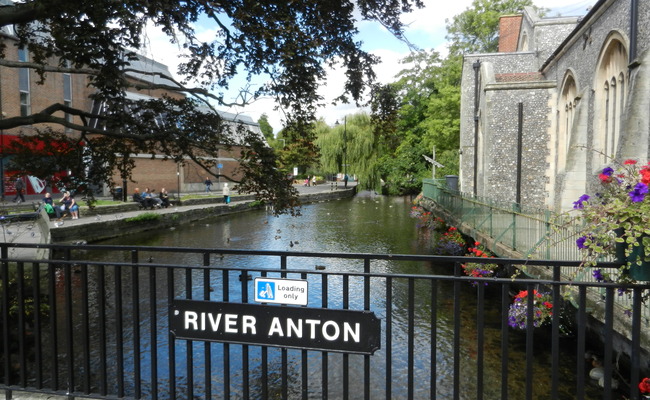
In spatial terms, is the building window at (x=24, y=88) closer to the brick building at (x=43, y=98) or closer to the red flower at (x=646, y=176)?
the brick building at (x=43, y=98)

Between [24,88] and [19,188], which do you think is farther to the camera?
[24,88]

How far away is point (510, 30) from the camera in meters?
36.5

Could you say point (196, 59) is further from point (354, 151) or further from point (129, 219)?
point (354, 151)

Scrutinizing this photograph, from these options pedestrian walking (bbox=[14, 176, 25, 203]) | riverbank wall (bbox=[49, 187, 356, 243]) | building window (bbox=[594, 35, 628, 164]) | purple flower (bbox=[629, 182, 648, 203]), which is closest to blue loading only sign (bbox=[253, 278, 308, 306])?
purple flower (bbox=[629, 182, 648, 203])

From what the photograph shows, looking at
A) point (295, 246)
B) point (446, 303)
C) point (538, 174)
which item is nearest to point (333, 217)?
point (295, 246)

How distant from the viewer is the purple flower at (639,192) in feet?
8.60

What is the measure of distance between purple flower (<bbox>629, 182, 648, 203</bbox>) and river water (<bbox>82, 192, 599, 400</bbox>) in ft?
18.8

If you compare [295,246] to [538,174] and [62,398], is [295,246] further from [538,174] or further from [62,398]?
[62,398]

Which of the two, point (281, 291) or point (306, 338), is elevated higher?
point (281, 291)

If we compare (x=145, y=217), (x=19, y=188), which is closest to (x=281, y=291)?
(x=145, y=217)

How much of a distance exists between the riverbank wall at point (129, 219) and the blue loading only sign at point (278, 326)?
40.5 ft

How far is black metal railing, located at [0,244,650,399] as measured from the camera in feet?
9.75

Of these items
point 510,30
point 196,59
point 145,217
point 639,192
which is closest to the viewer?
point 639,192

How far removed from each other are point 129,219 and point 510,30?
29.1m
